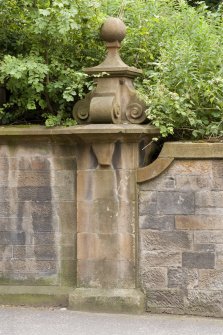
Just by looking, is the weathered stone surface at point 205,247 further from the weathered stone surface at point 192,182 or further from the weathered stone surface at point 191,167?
the weathered stone surface at point 191,167

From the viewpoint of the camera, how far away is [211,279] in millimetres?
7906

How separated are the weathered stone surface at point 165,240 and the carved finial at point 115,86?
135 centimetres

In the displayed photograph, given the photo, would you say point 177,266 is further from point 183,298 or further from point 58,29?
point 58,29

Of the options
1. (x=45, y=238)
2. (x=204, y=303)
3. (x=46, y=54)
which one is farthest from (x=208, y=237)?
(x=46, y=54)

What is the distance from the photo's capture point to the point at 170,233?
8.02 metres

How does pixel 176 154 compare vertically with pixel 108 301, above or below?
above

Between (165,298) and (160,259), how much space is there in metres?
0.46

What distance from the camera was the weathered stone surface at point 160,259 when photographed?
802cm

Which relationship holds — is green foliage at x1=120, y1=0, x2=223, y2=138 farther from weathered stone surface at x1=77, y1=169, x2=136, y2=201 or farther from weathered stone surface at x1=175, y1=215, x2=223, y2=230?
weathered stone surface at x1=175, y1=215, x2=223, y2=230

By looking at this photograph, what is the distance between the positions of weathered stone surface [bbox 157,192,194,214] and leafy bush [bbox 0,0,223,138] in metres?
0.73

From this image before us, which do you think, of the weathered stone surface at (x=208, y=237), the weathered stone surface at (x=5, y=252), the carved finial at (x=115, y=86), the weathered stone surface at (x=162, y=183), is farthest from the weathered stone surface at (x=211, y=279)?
the weathered stone surface at (x=5, y=252)

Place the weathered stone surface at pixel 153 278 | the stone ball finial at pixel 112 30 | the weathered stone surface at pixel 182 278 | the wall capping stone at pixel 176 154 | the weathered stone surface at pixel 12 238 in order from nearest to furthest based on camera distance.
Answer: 1. the wall capping stone at pixel 176 154
2. the weathered stone surface at pixel 182 278
3. the weathered stone surface at pixel 153 278
4. the stone ball finial at pixel 112 30
5. the weathered stone surface at pixel 12 238

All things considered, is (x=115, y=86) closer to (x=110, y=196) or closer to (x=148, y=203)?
(x=110, y=196)

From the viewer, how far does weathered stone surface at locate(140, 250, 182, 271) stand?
8016mm
